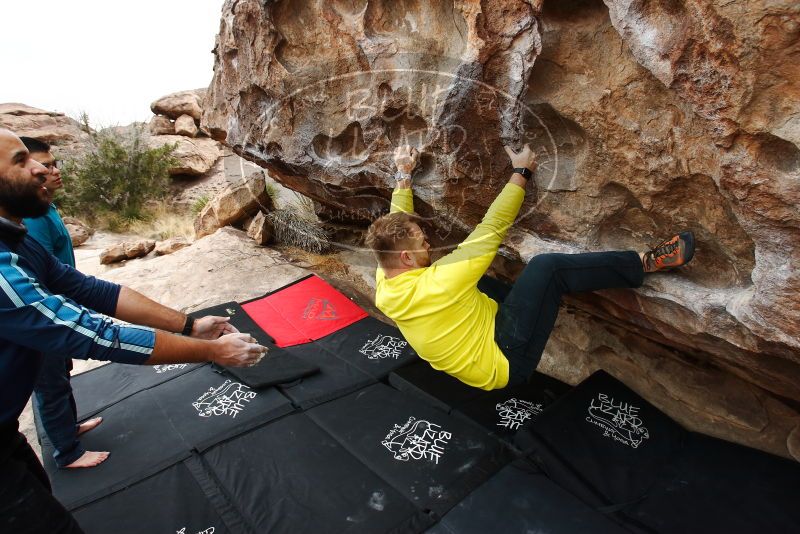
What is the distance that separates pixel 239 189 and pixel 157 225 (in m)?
3.61

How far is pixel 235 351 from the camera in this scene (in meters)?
1.83

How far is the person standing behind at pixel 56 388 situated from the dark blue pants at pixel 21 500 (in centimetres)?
75

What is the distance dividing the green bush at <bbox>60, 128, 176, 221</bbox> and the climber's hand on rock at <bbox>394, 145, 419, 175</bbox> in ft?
28.4

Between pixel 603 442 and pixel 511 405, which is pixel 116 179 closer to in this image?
pixel 511 405

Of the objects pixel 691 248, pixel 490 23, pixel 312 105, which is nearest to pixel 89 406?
pixel 312 105

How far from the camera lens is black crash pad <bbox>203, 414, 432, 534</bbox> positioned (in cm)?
209

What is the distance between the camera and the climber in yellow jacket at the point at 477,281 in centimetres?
206

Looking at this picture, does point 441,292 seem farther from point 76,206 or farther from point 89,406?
point 76,206

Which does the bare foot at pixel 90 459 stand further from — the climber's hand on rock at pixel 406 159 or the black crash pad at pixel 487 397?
the climber's hand on rock at pixel 406 159

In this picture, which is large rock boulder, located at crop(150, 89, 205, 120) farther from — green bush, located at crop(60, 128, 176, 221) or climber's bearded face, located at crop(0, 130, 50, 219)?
climber's bearded face, located at crop(0, 130, 50, 219)

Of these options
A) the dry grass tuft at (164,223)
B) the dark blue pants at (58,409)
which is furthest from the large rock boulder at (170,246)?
the dark blue pants at (58,409)

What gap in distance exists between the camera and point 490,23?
1.95m

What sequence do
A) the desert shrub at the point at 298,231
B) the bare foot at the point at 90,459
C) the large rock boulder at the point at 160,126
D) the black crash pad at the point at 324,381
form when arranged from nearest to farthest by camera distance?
the bare foot at the point at 90,459 < the black crash pad at the point at 324,381 < the desert shrub at the point at 298,231 < the large rock boulder at the point at 160,126

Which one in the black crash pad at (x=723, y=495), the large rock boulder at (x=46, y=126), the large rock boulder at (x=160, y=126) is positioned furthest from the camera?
the large rock boulder at (x=160, y=126)
